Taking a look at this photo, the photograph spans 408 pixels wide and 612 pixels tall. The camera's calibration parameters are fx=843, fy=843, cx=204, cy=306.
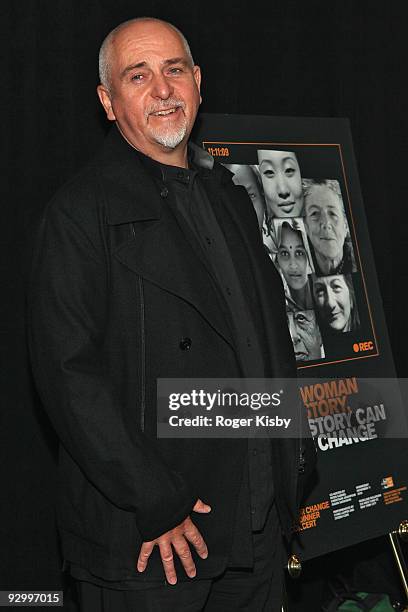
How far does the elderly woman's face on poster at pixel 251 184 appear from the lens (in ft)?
8.39


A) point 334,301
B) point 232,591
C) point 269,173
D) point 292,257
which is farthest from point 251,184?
point 232,591

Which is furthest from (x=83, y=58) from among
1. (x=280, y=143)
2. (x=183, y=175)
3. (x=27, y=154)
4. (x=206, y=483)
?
(x=206, y=483)

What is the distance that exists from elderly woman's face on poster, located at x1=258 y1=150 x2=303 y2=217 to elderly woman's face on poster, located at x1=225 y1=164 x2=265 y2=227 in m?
0.03

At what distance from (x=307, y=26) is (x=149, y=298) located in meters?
1.82

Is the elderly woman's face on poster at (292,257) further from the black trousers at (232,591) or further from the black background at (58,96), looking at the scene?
the black trousers at (232,591)

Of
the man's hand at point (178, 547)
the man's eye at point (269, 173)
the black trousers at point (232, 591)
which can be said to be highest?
the man's eye at point (269, 173)

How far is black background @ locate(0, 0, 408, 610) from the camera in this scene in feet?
8.43

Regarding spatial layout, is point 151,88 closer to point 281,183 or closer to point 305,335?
point 281,183

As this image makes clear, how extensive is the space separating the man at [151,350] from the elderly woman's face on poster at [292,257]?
550 mm

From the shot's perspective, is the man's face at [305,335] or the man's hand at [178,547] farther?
the man's face at [305,335]

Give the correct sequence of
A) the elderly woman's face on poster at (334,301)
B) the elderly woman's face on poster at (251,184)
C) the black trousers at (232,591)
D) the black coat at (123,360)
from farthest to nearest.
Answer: the elderly woman's face on poster at (334,301) < the elderly woman's face on poster at (251,184) < the black trousers at (232,591) < the black coat at (123,360)

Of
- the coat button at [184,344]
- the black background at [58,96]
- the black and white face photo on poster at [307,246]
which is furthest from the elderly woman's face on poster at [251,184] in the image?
the coat button at [184,344]

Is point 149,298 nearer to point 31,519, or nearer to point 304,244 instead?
point 304,244

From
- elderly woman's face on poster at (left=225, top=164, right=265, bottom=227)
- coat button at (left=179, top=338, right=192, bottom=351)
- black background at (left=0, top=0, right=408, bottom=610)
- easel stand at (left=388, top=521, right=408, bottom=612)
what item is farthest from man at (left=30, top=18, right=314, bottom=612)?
easel stand at (left=388, top=521, right=408, bottom=612)
